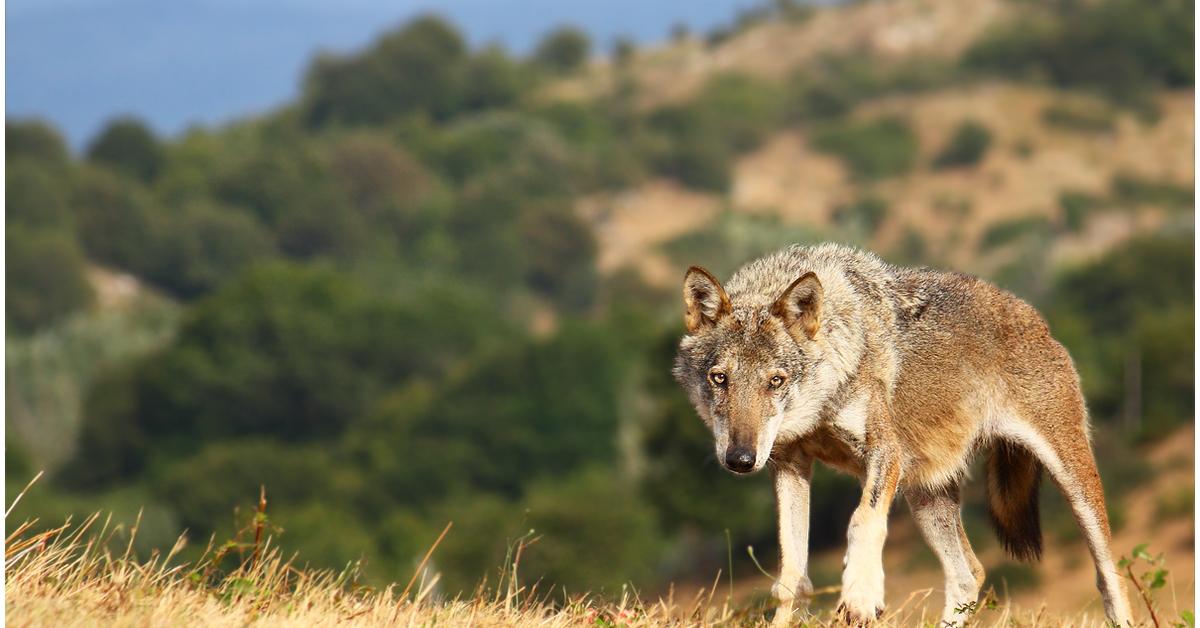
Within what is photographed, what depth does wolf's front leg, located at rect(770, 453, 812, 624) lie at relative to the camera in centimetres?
954

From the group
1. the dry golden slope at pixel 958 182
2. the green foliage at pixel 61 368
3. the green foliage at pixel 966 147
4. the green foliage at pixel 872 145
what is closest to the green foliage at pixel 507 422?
the green foliage at pixel 61 368

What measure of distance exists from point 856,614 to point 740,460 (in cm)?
100

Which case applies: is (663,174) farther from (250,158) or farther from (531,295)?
(250,158)

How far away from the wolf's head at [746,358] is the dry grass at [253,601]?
3.08 feet

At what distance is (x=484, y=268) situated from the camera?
173250 mm

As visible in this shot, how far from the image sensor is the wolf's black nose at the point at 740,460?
9.16 m

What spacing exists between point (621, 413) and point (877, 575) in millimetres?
96303

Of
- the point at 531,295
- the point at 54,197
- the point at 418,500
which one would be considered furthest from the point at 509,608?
the point at 54,197

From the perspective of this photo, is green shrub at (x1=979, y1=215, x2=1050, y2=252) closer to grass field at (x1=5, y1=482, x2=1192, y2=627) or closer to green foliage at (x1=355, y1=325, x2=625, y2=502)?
green foliage at (x1=355, y1=325, x2=625, y2=502)

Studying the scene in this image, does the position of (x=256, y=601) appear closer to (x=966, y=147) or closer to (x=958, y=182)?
(x=958, y=182)

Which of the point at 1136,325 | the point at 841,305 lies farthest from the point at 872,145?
the point at 841,305

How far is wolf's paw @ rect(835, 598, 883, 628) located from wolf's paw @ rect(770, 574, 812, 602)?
19 cm

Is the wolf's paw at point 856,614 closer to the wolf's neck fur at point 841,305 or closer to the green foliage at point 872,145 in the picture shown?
the wolf's neck fur at point 841,305

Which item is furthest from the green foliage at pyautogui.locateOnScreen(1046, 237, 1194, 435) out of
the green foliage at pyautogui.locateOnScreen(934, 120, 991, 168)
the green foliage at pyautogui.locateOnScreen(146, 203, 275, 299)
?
the green foliage at pyautogui.locateOnScreen(146, 203, 275, 299)
